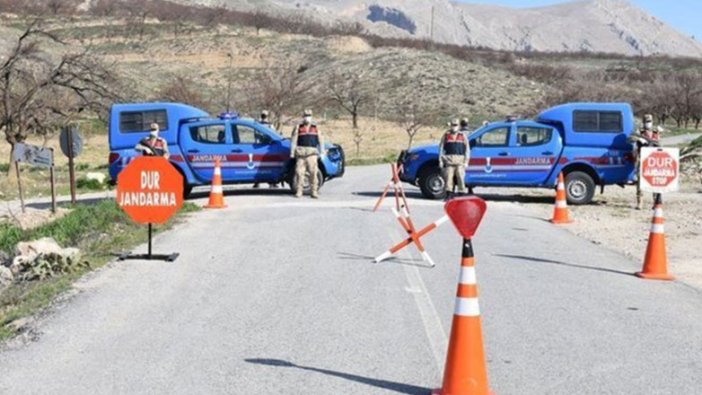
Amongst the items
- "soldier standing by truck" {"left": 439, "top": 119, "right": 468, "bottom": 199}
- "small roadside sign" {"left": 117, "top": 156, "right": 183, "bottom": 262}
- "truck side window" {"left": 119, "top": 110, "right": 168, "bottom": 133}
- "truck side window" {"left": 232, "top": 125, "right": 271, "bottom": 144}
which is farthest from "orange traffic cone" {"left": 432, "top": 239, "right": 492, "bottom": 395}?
"truck side window" {"left": 119, "top": 110, "right": 168, "bottom": 133}

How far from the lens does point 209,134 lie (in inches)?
810

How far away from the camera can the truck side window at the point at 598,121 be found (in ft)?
64.5

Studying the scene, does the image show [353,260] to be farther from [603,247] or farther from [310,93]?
[310,93]

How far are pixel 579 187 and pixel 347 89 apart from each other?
6428cm

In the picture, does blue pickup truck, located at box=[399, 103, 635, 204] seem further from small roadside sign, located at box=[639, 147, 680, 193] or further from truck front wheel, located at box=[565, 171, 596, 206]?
small roadside sign, located at box=[639, 147, 680, 193]

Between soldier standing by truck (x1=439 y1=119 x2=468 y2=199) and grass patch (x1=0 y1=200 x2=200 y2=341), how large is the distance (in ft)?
16.9

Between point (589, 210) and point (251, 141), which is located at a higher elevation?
point (251, 141)

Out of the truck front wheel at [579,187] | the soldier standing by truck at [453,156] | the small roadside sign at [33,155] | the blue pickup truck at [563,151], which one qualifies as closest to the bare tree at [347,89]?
the blue pickup truck at [563,151]

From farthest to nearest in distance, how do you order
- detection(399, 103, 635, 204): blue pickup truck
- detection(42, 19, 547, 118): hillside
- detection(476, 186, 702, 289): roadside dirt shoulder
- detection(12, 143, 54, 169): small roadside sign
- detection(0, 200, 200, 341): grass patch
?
detection(42, 19, 547, 118): hillside → detection(399, 103, 635, 204): blue pickup truck → detection(12, 143, 54, 169): small roadside sign → detection(476, 186, 702, 289): roadside dirt shoulder → detection(0, 200, 200, 341): grass patch

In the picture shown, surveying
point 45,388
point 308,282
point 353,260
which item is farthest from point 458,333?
point 353,260

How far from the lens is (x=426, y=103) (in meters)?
79.2

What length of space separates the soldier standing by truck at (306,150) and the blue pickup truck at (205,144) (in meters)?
0.63

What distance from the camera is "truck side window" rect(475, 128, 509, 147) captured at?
65.6ft

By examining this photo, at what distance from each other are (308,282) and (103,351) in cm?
321
